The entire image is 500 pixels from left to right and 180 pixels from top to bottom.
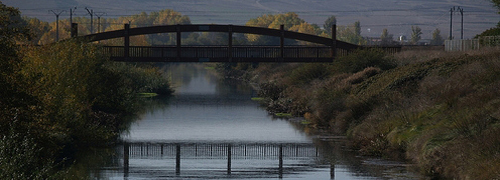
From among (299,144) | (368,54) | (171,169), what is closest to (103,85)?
(299,144)

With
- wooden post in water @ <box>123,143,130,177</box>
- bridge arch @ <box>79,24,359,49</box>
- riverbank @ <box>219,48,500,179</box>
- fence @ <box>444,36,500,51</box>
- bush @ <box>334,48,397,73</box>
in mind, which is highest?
bridge arch @ <box>79,24,359,49</box>

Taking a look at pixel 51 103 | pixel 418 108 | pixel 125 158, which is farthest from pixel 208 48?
pixel 51 103

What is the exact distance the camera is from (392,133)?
32.5m

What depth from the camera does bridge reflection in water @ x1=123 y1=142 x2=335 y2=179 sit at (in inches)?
1259

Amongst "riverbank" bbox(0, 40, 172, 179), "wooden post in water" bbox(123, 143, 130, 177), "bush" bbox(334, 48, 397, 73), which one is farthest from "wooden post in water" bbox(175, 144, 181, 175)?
"bush" bbox(334, 48, 397, 73)

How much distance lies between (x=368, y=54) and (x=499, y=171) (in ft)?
116

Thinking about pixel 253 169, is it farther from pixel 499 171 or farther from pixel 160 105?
pixel 160 105

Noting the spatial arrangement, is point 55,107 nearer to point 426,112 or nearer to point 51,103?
point 51,103

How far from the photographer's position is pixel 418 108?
3456 cm

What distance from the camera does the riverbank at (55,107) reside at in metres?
22.0

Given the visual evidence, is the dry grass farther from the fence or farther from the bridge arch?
the bridge arch

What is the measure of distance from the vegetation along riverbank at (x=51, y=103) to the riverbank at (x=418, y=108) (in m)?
11.7

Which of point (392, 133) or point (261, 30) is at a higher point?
point (261, 30)

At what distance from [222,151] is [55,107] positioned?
7.94m
